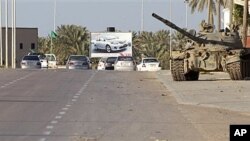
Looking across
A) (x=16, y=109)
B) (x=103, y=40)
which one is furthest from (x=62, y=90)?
(x=103, y=40)

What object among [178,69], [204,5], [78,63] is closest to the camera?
[178,69]

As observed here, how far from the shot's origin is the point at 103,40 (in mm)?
91188

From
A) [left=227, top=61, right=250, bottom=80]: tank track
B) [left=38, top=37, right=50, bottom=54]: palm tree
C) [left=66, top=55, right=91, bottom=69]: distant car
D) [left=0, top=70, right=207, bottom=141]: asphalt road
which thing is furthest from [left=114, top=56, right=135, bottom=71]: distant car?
[left=38, top=37, right=50, bottom=54]: palm tree

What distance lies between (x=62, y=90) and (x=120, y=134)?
13.1 metres

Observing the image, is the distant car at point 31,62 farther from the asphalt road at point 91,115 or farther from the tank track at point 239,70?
the asphalt road at point 91,115

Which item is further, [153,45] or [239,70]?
[153,45]

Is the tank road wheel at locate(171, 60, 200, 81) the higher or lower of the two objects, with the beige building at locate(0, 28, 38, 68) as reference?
lower

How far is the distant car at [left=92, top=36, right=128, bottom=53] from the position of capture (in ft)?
295

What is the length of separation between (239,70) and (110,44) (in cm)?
6112

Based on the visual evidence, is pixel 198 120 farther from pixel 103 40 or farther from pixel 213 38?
pixel 103 40

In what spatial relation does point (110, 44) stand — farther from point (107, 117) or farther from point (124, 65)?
point (107, 117)

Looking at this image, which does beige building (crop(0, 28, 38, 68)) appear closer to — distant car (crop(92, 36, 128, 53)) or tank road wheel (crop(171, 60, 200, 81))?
distant car (crop(92, 36, 128, 53))

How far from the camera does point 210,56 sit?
31.4 m

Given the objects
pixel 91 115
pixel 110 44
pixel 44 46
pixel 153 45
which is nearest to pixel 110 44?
pixel 110 44
